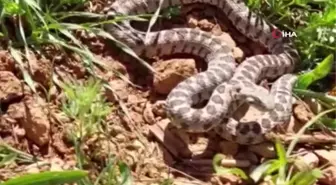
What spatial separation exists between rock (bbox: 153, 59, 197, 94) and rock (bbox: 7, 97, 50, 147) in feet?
3.41

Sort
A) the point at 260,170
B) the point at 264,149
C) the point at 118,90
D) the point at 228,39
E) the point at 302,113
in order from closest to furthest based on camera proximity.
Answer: the point at 260,170, the point at 264,149, the point at 118,90, the point at 302,113, the point at 228,39

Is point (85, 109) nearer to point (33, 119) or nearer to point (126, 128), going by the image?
point (33, 119)

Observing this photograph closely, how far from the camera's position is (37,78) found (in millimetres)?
5395

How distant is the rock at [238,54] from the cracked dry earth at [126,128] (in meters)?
0.54

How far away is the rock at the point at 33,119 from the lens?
501 centimetres

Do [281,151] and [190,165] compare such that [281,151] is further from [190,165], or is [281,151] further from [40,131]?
[40,131]

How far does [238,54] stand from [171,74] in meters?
0.96

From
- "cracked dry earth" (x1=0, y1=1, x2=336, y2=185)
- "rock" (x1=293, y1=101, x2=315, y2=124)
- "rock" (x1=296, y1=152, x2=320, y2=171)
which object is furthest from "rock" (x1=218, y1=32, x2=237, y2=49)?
"rock" (x1=296, y1=152, x2=320, y2=171)

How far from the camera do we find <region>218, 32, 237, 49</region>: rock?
6.52 meters

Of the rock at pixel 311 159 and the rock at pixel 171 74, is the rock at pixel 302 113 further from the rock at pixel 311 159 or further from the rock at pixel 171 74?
the rock at pixel 171 74

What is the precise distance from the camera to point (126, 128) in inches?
215

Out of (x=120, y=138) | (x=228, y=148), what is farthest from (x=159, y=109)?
(x=228, y=148)

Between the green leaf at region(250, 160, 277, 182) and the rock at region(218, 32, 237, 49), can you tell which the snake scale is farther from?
the green leaf at region(250, 160, 277, 182)

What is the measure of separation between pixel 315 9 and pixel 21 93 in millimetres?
2944
